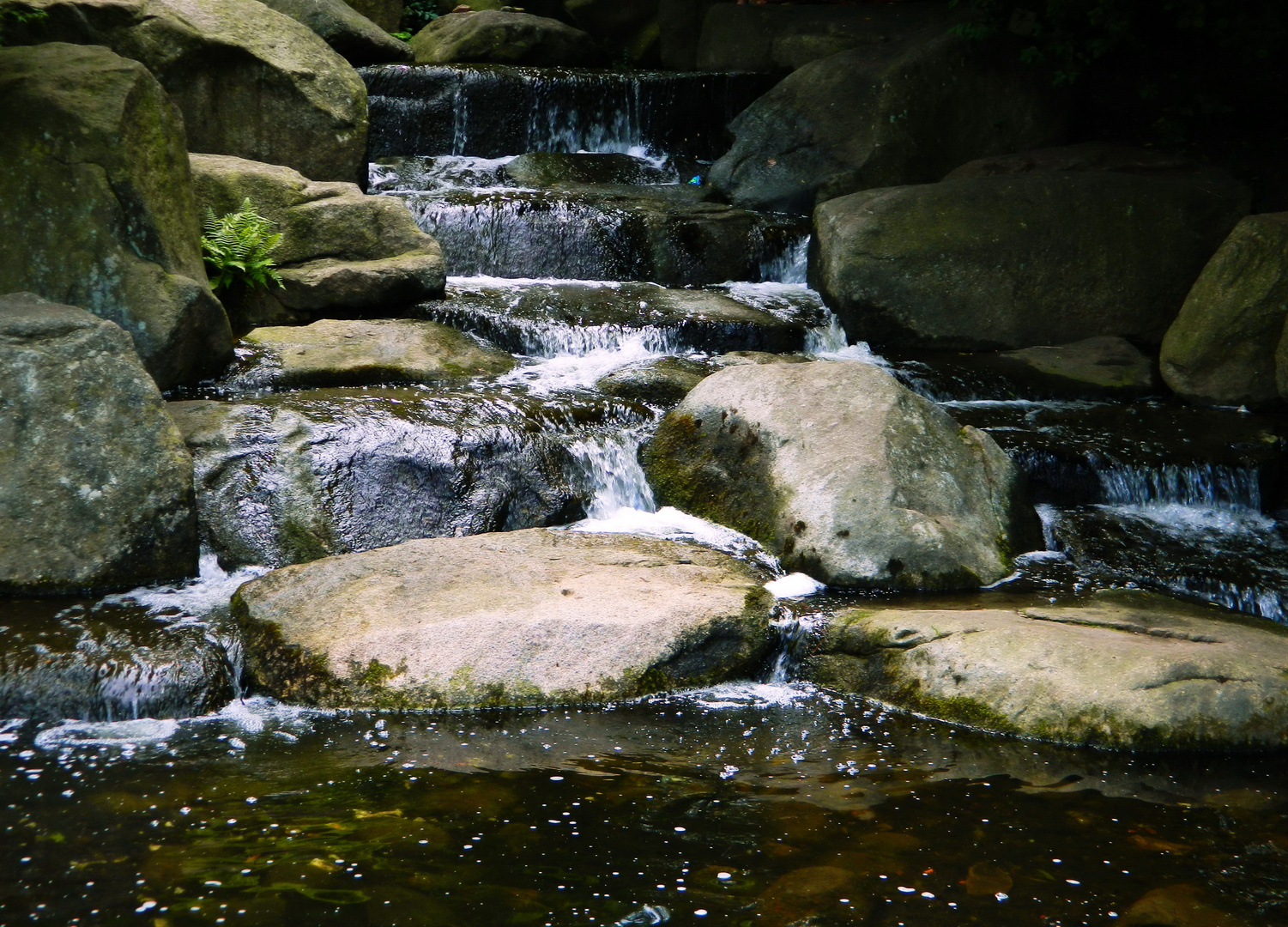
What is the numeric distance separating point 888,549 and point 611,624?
1.74 meters

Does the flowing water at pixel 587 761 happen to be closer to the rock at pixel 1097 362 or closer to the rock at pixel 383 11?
the rock at pixel 1097 362

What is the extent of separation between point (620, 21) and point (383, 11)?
11.1 ft

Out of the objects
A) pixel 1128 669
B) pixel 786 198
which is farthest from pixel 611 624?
pixel 786 198

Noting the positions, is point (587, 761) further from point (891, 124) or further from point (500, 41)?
point (500, 41)

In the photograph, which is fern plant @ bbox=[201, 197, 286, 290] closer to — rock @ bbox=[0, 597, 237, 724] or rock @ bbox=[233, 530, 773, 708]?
rock @ bbox=[233, 530, 773, 708]

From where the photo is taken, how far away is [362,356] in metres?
7.40

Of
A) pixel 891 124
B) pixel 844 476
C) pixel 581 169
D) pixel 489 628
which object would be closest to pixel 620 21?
pixel 581 169

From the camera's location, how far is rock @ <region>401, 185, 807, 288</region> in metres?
9.98

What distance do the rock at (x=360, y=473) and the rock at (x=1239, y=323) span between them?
500 centimetres

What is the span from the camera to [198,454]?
19.8 ft

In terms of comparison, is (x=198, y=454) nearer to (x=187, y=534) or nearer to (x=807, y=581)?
(x=187, y=534)

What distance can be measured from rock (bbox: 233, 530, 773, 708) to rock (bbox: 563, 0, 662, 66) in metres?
12.5

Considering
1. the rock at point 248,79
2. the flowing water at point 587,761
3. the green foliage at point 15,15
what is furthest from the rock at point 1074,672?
the green foliage at point 15,15

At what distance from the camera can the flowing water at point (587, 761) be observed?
316 cm
